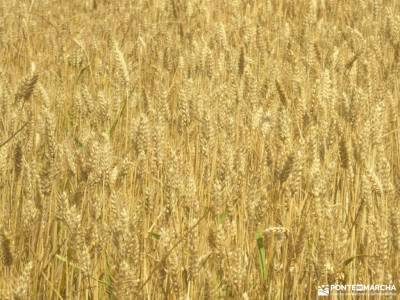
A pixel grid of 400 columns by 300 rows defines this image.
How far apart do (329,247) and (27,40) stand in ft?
7.74

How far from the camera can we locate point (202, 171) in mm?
2043


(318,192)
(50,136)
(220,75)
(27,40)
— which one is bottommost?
(318,192)

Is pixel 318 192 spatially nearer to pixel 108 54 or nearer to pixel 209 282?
pixel 209 282

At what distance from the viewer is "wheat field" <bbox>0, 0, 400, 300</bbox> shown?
1402mm

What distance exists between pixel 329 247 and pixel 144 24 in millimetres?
2639

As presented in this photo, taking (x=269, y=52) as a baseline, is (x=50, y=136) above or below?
below

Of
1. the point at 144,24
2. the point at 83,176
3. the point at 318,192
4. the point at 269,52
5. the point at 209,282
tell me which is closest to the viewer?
the point at 209,282

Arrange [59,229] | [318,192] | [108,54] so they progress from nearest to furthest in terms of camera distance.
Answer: [318,192] < [59,229] < [108,54]

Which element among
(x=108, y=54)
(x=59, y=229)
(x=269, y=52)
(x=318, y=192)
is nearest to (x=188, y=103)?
(x=59, y=229)

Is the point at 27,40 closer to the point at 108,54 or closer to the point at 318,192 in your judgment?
the point at 108,54

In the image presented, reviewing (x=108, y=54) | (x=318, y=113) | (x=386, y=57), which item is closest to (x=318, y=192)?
(x=318, y=113)

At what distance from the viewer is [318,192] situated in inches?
56.7

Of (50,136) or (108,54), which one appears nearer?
(50,136)

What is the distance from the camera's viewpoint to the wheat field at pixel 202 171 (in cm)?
140
